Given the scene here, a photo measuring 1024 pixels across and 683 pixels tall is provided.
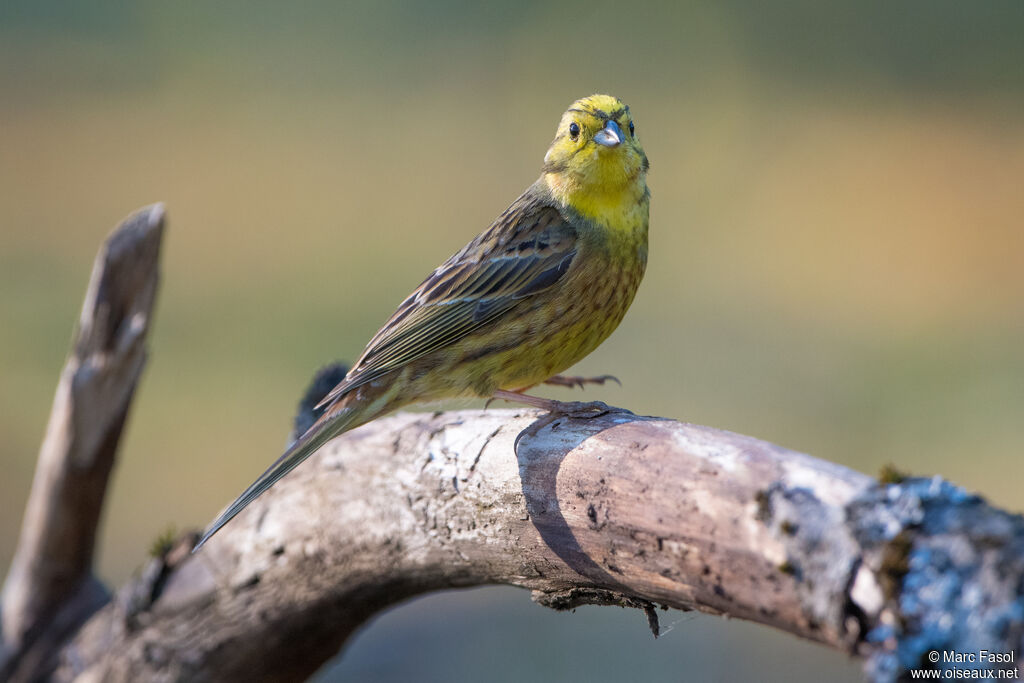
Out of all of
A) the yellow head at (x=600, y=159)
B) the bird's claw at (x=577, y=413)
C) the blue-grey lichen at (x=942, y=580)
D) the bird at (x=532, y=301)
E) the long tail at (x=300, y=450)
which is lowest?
→ the blue-grey lichen at (x=942, y=580)

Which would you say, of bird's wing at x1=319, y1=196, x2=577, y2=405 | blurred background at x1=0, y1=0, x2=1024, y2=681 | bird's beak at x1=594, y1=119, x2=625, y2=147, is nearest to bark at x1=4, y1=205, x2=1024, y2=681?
bird's wing at x1=319, y1=196, x2=577, y2=405

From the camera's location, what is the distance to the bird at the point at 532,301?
3.70 meters

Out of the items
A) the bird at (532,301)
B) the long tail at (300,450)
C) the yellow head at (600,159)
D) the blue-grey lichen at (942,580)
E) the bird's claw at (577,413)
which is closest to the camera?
the blue-grey lichen at (942,580)

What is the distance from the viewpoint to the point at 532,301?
12.2 ft

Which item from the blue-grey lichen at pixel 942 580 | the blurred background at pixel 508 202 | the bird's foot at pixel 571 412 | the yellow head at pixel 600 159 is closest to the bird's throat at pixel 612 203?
the yellow head at pixel 600 159

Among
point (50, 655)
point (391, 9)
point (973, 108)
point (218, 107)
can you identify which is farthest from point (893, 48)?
point (50, 655)

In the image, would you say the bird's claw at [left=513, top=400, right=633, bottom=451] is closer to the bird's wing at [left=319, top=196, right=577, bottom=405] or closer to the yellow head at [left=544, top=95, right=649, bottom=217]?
the bird's wing at [left=319, top=196, right=577, bottom=405]

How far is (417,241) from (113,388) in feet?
19.5

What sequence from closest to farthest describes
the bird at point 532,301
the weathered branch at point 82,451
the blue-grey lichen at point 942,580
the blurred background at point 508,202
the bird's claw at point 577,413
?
the blue-grey lichen at point 942,580 → the bird's claw at point 577,413 → the bird at point 532,301 → the weathered branch at point 82,451 → the blurred background at point 508,202

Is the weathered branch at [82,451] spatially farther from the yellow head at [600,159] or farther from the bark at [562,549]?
the yellow head at [600,159]

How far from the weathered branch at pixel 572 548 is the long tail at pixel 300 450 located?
5.0 inches

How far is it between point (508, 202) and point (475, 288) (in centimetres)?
599

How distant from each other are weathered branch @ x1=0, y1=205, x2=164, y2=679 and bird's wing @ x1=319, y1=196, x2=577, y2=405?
91cm

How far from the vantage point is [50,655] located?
4246mm
